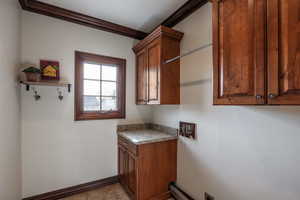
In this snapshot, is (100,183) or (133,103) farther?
(133,103)

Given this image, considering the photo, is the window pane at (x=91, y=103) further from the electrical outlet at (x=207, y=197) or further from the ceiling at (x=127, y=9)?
the electrical outlet at (x=207, y=197)

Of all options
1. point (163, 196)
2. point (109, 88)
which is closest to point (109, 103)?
point (109, 88)

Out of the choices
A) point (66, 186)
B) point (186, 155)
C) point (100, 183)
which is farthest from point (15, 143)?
point (186, 155)

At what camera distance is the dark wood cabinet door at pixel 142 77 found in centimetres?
220

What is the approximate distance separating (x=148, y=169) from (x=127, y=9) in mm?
2160

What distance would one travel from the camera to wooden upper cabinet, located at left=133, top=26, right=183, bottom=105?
1.85 meters

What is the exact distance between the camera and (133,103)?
2.52m

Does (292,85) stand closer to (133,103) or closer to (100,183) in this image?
(133,103)

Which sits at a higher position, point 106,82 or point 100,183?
point 106,82

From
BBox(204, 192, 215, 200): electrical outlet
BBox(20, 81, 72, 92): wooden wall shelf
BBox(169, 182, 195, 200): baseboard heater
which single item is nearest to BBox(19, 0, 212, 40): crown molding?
BBox(20, 81, 72, 92): wooden wall shelf

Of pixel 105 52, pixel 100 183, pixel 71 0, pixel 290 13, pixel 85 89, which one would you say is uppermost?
pixel 71 0

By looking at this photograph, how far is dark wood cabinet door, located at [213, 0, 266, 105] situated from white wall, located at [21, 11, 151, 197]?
5.69ft

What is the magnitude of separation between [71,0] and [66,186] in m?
2.51

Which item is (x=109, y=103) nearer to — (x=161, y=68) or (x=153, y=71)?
(x=153, y=71)
